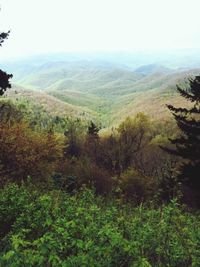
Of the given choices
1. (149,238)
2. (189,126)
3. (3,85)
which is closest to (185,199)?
(189,126)

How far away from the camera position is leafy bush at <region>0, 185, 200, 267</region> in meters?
8.23

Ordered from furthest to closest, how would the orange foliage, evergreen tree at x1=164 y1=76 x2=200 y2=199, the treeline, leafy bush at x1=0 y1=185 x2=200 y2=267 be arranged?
the orange foliage < the treeline < evergreen tree at x1=164 y1=76 x2=200 y2=199 < leafy bush at x1=0 y1=185 x2=200 y2=267

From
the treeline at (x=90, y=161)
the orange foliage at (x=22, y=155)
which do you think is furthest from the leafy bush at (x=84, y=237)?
the orange foliage at (x=22, y=155)

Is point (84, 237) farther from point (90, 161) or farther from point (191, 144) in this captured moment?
point (90, 161)

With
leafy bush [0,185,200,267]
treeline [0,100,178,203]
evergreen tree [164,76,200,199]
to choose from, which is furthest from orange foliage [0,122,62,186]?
leafy bush [0,185,200,267]

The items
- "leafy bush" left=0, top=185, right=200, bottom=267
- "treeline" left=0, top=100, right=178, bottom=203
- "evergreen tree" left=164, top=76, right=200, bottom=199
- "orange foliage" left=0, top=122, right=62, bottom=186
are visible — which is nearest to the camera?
"leafy bush" left=0, top=185, right=200, bottom=267

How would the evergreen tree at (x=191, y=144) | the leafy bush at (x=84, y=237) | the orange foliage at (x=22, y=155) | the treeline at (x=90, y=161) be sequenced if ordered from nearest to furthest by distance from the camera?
the leafy bush at (x=84, y=237) → the evergreen tree at (x=191, y=144) → the treeline at (x=90, y=161) → the orange foliage at (x=22, y=155)

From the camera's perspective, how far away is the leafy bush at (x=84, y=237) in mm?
8227

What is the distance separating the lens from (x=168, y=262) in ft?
31.4

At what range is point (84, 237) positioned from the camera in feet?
32.2

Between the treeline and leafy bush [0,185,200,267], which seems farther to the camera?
the treeline

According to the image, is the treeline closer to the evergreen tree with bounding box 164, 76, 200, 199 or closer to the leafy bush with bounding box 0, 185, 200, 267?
the evergreen tree with bounding box 164, 76, 200, 199

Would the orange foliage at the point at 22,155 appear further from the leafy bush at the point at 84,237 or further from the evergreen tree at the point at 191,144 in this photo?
the leafy bush at the point at 84,237

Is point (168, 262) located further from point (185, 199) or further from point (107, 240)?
point (185, 199)
